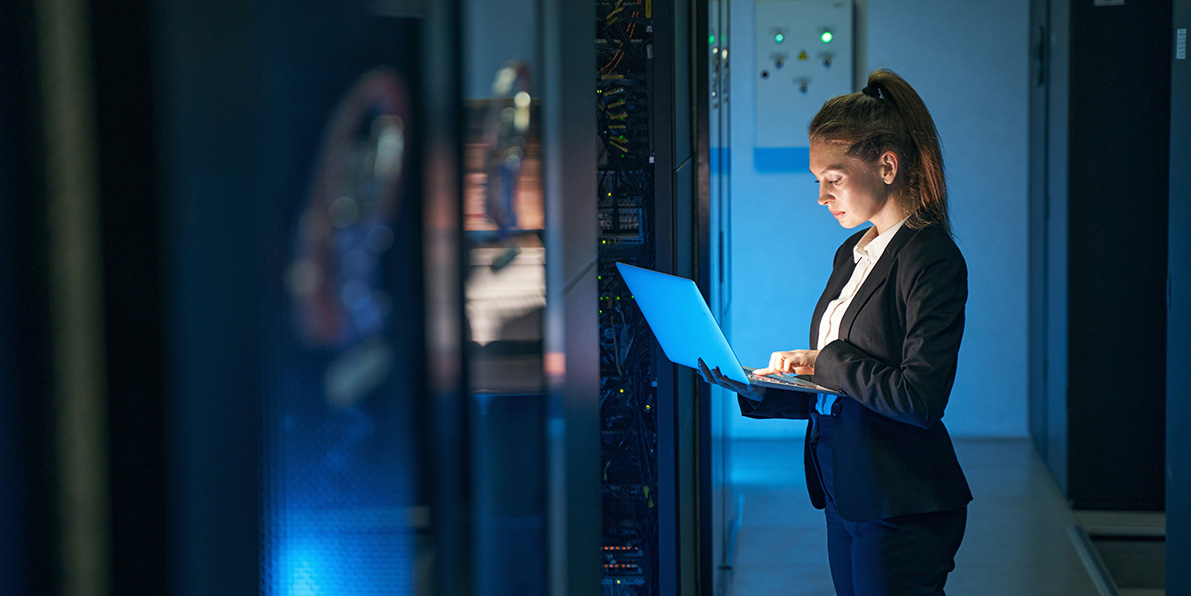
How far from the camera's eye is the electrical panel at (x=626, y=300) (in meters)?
2.40

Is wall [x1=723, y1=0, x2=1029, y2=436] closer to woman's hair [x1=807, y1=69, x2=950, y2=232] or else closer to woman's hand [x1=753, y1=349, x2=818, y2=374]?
woman's hand [x1=753, y1=349, x2=818, y2=374]

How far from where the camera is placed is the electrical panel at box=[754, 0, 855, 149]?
556 cm

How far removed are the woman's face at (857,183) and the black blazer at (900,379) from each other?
0.07m

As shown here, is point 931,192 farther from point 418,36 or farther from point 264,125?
point 264,125

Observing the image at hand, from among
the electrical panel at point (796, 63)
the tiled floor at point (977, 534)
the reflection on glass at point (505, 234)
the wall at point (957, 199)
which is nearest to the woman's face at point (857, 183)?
the reflection on glass at point (505, 234)

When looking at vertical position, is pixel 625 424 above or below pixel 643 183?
below

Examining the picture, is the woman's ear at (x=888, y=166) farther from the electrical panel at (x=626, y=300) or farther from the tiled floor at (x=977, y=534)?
the tiled floor at (x=977, y=534)

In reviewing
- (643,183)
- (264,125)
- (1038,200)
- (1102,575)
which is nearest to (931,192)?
(643,183)

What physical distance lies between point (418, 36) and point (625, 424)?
83.6 inches

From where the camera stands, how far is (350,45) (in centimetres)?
41

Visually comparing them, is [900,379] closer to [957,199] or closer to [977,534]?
[977,534]

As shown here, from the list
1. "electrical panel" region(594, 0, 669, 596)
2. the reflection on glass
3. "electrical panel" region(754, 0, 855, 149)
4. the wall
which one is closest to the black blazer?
"electrical panel" region(594, 0, 669, 596)

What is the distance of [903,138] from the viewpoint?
1.74 meters

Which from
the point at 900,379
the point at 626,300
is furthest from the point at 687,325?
the point at 626,300
